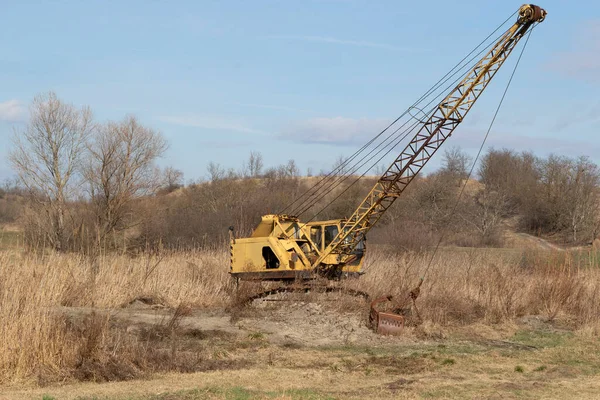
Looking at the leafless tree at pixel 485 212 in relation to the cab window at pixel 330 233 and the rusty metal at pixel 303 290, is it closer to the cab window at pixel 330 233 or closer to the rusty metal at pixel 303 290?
the cab window at pixel 330 233

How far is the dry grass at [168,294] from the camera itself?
33.4ft

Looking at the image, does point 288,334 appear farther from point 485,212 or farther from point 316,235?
point 485,212

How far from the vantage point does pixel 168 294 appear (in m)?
18.8

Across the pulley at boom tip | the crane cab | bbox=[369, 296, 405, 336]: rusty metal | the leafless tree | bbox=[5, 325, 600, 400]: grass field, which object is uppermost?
the pulley at boom tip

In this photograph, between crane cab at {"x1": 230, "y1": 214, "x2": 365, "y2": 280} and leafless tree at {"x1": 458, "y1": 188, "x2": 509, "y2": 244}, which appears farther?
leafless tree at {"x1": 458, "y1": 188, "x2": 509, "y2": 244}

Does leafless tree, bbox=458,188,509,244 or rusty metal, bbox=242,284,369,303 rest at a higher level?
leafless tree, bbox=458,188,509,244

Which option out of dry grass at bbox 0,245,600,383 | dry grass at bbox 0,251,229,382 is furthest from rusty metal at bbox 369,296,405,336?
dry grass at bbox 0,251,229,382

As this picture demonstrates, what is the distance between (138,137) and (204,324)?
31100 mm

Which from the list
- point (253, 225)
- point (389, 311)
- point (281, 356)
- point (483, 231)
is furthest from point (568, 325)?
point (483, 231)

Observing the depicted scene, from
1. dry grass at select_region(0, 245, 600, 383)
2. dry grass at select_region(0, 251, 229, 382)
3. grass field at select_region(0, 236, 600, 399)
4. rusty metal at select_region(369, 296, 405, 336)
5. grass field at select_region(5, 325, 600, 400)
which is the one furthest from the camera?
rusty metal at select_region(369, 296, 405, 336)

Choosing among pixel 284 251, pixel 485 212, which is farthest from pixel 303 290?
pixel 485 212

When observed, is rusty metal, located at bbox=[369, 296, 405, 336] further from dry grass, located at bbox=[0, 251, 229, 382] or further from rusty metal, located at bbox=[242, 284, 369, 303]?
dry grass, located at bbox=[0, 251, 229, 382]

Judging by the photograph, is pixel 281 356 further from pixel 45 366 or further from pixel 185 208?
pixel 185 208

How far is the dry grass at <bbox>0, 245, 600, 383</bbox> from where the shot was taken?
10.2m
